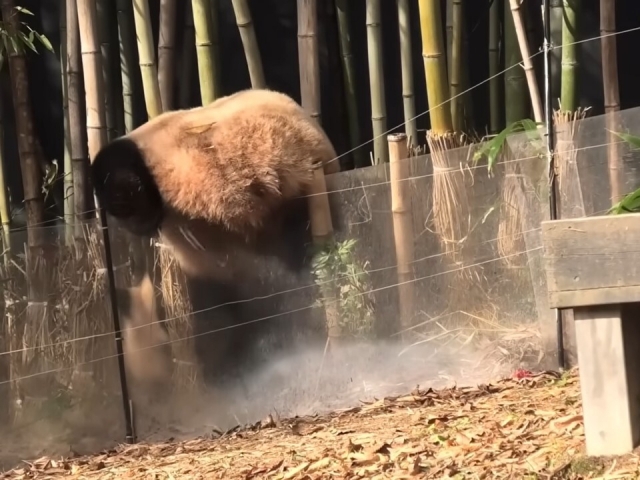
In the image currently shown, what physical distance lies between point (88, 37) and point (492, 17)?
83.2 inches

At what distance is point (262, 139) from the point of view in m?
3.74

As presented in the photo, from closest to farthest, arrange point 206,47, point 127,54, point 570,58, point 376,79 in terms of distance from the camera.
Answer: point 570,58 → point 206,47 → point 376,79 → point 127,54

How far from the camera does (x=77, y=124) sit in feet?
14.2

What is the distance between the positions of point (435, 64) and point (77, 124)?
1.70 metres

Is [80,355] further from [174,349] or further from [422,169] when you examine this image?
[422,169]

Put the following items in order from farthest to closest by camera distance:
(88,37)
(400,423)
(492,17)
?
(492,17)
(88,37)
(400,423)

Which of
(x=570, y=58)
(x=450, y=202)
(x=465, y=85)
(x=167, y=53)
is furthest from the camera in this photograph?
(x=465, y=85)

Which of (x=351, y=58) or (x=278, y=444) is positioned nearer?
(x=278, y=444)

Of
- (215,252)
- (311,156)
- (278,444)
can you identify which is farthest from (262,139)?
(278,444)

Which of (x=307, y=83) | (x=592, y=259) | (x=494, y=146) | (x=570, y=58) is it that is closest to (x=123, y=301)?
(x=307, y=83)

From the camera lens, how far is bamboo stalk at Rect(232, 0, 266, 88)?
431cm

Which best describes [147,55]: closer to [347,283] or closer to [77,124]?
[77,124]

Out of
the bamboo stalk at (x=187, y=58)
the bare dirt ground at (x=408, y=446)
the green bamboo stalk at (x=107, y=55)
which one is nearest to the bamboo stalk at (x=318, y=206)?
the bare dirt ground at (x=408, y=446)

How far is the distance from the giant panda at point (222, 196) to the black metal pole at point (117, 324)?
8 centimetres
